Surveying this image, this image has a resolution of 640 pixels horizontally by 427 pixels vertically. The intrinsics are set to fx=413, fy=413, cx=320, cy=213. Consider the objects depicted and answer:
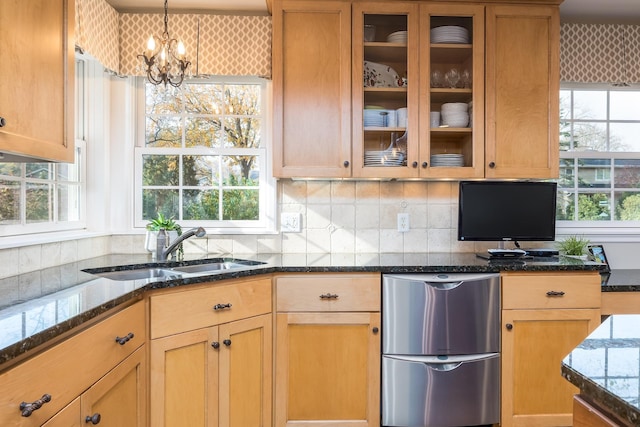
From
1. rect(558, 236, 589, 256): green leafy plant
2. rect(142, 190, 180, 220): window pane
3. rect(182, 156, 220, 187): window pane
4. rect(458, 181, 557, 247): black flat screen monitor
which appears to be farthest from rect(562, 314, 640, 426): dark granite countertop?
rect(142, 190, 180, 220): window pane

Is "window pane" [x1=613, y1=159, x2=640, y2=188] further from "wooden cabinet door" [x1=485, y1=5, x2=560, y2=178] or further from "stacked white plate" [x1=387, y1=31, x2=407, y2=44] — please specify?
"stacked white plate" [x1=387, y1=31, x2=407, y2=44]

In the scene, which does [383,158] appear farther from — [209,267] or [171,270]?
[171,270]

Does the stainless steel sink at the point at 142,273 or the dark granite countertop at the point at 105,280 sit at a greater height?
the dark granite countertop at the point at 105,280

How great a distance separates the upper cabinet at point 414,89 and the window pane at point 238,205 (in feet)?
1.41

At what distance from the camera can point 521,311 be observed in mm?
2104

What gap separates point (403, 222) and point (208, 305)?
1371 millimetres

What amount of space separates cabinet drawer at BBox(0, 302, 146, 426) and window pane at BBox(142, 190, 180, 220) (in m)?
1.19

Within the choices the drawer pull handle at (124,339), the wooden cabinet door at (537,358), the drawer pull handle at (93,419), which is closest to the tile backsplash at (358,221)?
the wooden cabinet door at (537,358)

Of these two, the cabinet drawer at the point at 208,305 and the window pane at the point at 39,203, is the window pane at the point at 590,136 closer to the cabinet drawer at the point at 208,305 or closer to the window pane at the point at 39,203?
the cabinet drawer at the point at 208,305

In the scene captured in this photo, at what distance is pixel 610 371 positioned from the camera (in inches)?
28.9

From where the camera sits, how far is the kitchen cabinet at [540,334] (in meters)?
2.10

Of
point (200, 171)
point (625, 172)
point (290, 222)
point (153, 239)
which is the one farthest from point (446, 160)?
point (153, 239)

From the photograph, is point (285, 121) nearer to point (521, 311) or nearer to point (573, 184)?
point (521, 311)

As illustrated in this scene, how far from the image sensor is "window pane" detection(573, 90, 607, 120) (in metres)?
2.80
